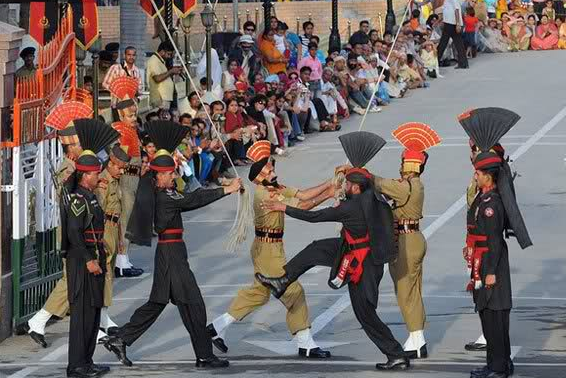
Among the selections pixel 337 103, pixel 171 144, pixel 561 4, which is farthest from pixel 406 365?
pixel 561 4

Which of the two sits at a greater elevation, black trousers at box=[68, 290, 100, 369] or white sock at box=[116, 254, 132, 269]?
black trousers at box=[68, 290, 100, 369]

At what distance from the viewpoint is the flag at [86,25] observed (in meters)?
25.2

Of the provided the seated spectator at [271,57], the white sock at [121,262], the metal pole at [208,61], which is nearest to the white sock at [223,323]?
the white sock at [121,262]

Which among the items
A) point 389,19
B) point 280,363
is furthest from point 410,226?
point 389,19

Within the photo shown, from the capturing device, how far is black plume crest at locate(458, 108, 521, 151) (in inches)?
608

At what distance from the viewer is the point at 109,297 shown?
16516mm

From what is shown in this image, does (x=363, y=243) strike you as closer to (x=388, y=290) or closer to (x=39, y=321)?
(x=39, y=321)

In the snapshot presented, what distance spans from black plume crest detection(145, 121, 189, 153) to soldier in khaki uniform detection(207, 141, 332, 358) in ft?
2.11

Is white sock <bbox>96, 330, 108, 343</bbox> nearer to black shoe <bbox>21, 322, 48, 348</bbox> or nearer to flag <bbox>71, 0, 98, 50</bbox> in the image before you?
black shoe <bbox>21, 322, 48, 348</bbox>

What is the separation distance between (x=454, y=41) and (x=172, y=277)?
80.9 feet

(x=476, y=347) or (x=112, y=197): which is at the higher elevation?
(x=112, y=197)

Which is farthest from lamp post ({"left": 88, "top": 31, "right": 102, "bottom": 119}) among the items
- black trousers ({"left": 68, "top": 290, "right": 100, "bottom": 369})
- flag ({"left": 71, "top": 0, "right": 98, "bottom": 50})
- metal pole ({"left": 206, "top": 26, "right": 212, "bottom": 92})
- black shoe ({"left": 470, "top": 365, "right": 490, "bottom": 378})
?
black shoe ({"left": 470, "top": 365, "right": 490, "bottom": 378})

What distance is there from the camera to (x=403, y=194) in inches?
633

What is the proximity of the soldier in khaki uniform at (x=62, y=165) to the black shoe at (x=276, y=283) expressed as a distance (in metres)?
1.76
